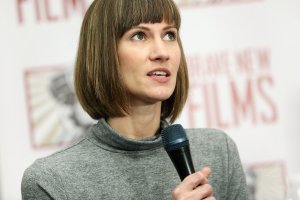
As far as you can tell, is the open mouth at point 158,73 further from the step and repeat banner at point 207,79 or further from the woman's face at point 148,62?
the step and repeat banner at point 207,79

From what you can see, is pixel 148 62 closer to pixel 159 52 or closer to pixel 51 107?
pixel 159 52

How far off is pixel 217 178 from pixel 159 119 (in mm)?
178

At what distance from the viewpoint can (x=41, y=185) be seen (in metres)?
1.01

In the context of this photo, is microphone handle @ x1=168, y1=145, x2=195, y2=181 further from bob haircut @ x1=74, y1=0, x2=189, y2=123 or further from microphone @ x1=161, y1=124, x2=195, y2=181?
bob haircut @ x1=74, y1=0, x2=189, y2=123

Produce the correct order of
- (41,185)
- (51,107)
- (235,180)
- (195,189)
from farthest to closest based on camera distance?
(51,107)
(235,180)
(41,185)
(195,189)

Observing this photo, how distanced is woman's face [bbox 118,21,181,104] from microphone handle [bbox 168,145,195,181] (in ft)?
0.63

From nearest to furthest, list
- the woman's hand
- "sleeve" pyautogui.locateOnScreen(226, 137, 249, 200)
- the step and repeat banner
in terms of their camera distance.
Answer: the woman's hand → "sleeve" pyautogui.locateOnScreen(226, 137, 249, 200) → the step and repeat banner

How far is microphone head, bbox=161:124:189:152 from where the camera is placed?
0.86 meters

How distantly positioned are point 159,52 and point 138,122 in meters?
0.16

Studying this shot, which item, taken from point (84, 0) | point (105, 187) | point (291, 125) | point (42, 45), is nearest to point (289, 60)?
point (291, 125)

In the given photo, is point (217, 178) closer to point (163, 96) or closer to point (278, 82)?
point (163, 96)

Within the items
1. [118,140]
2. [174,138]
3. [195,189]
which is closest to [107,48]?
[118,140]

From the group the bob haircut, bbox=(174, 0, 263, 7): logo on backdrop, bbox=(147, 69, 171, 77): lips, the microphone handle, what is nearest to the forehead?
the bob haircut

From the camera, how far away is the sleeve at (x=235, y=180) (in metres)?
1.17
